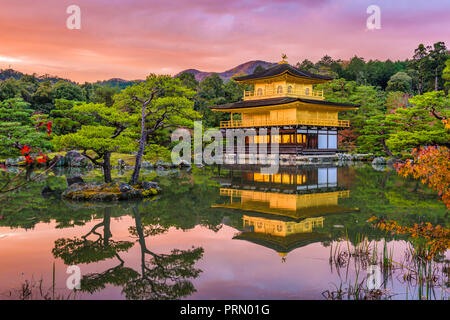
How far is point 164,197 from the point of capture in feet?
47.5

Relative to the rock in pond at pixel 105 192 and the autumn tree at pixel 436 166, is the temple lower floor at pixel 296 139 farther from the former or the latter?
the autumn tree at pixel 436 166

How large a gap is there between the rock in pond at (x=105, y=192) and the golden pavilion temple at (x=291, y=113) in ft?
75.1

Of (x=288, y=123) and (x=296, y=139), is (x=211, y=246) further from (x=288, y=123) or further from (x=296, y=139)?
(x=288, y=123)

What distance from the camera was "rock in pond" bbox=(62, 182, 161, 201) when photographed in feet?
44.8

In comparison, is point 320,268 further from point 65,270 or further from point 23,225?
point 23,225

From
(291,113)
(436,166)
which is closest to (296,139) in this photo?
(291,113)

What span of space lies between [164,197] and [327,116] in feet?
95.9

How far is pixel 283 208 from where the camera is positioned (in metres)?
11.9

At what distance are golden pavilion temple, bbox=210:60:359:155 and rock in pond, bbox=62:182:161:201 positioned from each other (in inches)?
901

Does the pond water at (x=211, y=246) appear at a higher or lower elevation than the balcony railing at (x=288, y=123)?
lower

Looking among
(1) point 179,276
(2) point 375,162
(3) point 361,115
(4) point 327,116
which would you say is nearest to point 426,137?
(2) point 375,162

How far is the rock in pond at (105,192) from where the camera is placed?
13641 mm

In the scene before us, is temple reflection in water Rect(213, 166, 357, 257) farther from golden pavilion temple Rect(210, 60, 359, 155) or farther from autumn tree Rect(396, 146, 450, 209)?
golden pavilion temple Rect(210, 60, 359, 155)

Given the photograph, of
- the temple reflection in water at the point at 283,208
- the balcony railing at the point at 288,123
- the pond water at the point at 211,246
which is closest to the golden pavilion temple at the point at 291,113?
the balcony railing at the point at 288,123
